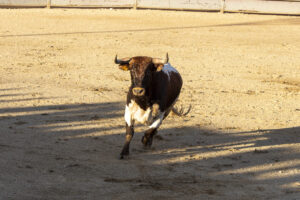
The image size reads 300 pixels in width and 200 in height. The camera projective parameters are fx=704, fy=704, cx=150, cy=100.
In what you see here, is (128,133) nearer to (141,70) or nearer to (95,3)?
(141,70)

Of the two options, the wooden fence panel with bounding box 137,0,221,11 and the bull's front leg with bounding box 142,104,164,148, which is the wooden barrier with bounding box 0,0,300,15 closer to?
the wooden fence panel with bounding box 137,0,221,11

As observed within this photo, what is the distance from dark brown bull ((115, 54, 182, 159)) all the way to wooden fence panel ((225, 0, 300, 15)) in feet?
69.8

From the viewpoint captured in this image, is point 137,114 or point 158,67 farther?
point 137,114

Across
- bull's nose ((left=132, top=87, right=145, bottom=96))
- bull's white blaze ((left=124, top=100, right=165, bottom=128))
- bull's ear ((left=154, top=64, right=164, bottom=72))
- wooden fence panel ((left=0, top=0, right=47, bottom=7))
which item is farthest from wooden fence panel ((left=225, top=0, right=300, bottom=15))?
bull's nose ((left=132, top=87, right=145, bottom=96))

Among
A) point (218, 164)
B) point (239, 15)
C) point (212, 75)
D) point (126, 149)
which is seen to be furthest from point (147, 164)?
point (239, 15)

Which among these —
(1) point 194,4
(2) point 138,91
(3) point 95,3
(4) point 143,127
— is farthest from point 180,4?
(2) point 138,91

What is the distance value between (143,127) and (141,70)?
98.8 inches

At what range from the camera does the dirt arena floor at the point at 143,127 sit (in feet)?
29.7

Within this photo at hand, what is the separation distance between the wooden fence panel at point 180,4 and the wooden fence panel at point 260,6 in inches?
23.1

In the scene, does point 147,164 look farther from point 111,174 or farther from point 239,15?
point 239,15

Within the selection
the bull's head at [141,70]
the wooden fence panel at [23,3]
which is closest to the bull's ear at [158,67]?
the bull's head at [141,70]

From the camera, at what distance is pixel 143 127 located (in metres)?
12.3

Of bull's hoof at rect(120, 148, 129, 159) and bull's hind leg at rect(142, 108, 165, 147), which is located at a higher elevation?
bull's hind leg at rect(142, 108, 165, 147)

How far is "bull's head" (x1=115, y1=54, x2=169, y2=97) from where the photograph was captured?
32.2 ft
